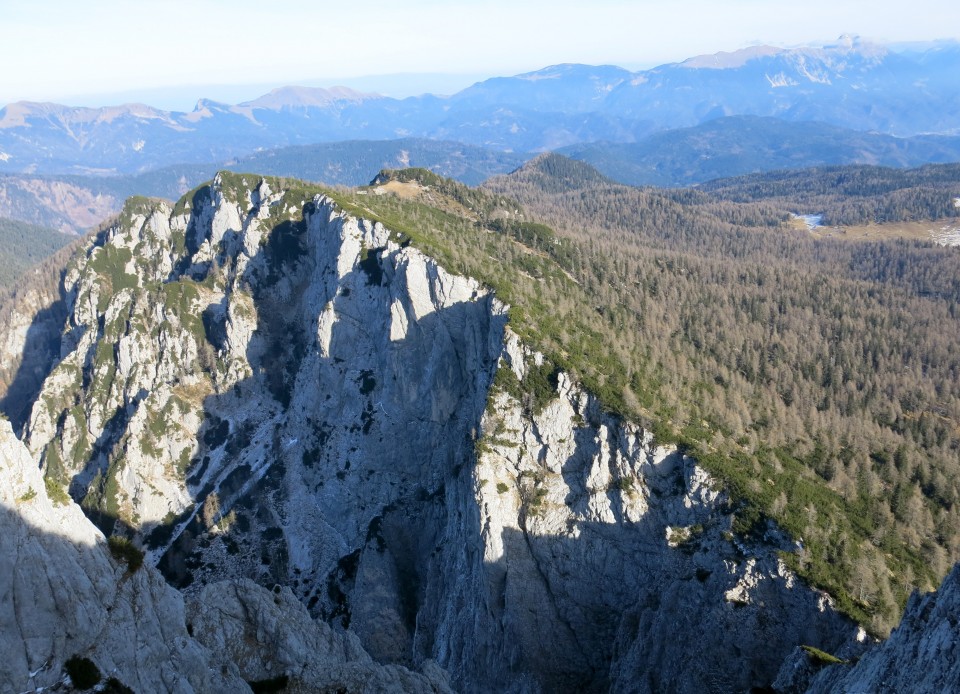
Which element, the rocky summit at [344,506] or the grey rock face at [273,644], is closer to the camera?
the rocky summit at [344,506]

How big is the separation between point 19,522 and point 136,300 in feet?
410

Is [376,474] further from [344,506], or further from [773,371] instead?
[773,371]

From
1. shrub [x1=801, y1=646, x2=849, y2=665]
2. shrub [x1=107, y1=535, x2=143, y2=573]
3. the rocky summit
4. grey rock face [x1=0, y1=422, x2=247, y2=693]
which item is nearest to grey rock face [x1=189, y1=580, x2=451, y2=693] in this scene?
the rocky summit

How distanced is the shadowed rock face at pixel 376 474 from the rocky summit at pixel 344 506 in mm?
312

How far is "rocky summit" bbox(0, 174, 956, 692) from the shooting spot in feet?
111

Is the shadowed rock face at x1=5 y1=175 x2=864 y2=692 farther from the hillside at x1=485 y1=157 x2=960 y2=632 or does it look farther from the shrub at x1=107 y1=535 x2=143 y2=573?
the shrub at x1=107 y1=535 x2=143 y2=573

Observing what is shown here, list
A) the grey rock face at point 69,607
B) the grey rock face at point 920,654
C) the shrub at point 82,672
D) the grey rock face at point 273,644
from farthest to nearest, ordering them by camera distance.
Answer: the grey rock face at point 273,644 → the shrub at point 82,672 → the grey rock face at point 69,607 → the grey rock face at point 920,654

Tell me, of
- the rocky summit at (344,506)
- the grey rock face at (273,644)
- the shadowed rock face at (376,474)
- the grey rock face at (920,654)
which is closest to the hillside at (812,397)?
the rocky summit at (344,506)

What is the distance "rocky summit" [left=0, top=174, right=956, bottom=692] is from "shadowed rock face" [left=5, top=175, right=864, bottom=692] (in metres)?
0.31

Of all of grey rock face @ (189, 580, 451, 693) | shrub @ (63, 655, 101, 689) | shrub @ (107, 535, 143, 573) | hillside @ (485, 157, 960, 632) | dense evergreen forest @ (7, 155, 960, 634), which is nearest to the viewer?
shrub @ (63, 655, 101, 689)

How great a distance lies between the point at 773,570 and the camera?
46.0 meters

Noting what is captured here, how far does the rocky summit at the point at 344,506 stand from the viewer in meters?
33.8

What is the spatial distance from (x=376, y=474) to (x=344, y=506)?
7038 mm

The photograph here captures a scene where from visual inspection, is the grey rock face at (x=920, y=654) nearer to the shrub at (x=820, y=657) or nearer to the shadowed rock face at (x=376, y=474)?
the shrub at (x=820, y=657)
